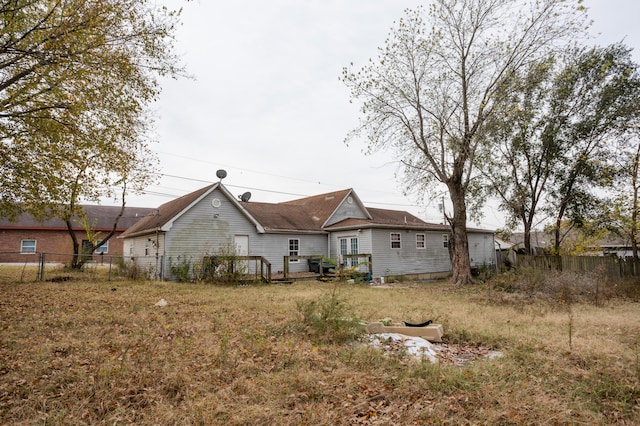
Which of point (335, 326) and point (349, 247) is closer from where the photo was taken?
point (335, 326)

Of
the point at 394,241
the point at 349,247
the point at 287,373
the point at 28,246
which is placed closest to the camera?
the point at 287,373

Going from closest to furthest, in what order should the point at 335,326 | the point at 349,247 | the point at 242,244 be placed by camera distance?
the point at 335,326
the point at 242,244
the point at 349,247

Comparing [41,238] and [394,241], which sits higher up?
[41,238]

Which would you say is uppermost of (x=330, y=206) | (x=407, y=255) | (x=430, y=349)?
(x=330, y=206)

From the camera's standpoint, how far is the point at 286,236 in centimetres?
2109

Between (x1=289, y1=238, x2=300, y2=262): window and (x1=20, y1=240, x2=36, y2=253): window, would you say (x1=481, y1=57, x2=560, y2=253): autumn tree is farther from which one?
(x1=20, y1=240, x2=36, y2=253): window

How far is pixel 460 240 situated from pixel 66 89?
16.5 m

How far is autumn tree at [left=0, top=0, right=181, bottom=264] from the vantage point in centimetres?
777

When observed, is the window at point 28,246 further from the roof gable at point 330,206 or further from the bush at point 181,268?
the roof gable at point 330,206

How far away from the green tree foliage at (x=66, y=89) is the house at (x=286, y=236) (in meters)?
6.51

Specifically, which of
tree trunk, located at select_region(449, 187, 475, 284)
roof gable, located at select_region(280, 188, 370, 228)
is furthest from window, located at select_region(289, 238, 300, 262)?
tree trunk, located at select_region(449, 187, 475, 284)

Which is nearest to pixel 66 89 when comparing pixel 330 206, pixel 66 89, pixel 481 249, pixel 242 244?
pixel 66 89

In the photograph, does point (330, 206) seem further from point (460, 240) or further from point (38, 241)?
point (38, 241)

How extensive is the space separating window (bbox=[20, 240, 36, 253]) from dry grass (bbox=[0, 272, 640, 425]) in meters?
26.8
